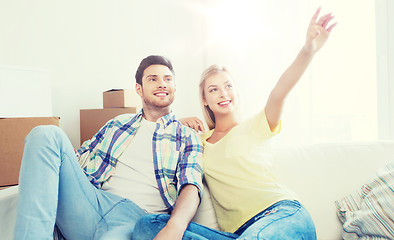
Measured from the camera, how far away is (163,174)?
1.23 m

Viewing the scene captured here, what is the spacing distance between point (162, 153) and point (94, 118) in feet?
3.58

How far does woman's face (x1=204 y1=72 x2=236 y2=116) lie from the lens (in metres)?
1.35

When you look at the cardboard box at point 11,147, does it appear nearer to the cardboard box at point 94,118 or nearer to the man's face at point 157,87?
the cardboard box at point 94,118

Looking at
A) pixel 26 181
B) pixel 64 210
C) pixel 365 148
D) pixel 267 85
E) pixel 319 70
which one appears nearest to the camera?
pixel 26 181

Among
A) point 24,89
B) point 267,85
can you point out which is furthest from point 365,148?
point 24,89

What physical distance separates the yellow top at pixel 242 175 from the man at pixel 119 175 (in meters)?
0.08

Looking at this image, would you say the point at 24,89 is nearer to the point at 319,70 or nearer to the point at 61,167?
the point at 61,167

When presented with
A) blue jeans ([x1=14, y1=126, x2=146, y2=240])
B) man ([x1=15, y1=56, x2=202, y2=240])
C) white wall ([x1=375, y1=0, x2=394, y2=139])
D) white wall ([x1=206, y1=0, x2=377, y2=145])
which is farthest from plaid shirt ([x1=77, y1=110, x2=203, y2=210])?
white wall ([x1=375, y1=0, x2=394, y2=139])

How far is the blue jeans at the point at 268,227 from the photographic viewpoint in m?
0.87

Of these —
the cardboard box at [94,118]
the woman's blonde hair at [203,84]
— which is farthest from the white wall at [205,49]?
the woman's blonde hair at [203,84]

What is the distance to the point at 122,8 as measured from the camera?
8.61ft

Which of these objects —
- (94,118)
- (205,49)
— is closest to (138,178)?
(94,118)

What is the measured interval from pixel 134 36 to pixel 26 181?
196 centimetres

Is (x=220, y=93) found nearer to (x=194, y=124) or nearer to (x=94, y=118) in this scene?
(x=194, y=124)
